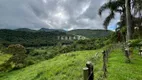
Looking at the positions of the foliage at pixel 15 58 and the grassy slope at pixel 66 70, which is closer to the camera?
the grassy slope at pixel 66 70

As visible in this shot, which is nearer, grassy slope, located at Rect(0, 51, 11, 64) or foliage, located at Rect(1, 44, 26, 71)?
grassy slope, located at Rect(0, 51, 11, 64)

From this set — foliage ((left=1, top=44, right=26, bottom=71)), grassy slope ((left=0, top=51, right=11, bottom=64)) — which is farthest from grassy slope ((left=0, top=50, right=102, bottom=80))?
foliage ((left=1, top=44, right=26, bottom=71))

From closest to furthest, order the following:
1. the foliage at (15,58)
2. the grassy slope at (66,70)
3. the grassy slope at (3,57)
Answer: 1. the grassy slope at (66,70)
2. the grassy slope at (3,57)
3. the foliage at (15,58)

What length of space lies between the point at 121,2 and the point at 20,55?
23.8 metres

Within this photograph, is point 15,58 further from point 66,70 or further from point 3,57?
point 66,70

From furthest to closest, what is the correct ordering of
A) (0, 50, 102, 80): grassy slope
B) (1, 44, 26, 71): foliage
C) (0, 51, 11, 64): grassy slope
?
(1, 44, 26, 71): foliage
(0, 51, 11, 64): grassy slope
(0, 50, 102, 80): grassy slope

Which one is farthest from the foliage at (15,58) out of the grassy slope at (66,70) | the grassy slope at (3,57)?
the grassy slope at (66,70)

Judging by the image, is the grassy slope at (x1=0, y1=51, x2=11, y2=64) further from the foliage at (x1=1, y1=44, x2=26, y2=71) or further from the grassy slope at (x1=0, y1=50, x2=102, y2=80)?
the grassy slope at (x1=0, y1=50, x2=102, y2=80)

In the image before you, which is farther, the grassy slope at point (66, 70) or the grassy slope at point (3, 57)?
the grassy slope at point (3, 57)

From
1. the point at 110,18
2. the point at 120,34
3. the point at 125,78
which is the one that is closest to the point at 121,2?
the point at 110,18

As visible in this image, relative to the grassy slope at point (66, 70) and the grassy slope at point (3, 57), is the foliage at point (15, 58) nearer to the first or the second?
the grassy slope at point (3, 57)

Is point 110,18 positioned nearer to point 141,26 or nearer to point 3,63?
point 141,26

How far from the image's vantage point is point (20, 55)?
43094 millimetres

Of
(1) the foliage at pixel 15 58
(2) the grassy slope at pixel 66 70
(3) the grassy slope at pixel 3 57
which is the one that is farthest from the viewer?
(1) the foliage at pixel 15 58
